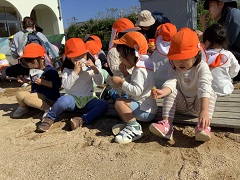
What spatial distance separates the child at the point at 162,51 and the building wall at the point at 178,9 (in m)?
6.29

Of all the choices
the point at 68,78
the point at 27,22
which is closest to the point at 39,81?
the point at 68,78

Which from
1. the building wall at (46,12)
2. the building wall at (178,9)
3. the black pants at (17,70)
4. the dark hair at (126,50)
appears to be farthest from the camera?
the building wall at (46,12)

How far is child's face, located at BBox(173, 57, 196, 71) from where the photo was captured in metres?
2.19

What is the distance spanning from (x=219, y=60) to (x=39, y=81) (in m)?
1.98

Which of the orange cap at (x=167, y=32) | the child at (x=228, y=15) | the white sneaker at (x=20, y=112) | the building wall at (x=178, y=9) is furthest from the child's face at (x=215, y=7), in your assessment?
the building wall at (x=178, y=9)

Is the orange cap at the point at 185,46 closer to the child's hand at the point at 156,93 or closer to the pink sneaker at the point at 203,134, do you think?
the child's hand at the point at 156,93

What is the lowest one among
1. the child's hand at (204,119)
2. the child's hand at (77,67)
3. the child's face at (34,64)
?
the child's hand at (204,119)

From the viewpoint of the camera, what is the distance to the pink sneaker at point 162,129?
2.14m

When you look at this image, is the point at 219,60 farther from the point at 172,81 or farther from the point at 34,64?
the point at 34,64

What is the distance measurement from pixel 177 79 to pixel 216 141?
0.62m

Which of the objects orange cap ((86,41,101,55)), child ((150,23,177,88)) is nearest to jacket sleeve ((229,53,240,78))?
child ((150,23,177,88))

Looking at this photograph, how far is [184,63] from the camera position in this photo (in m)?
2.21

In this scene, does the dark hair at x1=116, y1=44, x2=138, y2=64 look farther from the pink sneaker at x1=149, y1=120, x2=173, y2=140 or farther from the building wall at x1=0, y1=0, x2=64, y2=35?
the building wall at x1=0, y1=0, x2=64, y2=35

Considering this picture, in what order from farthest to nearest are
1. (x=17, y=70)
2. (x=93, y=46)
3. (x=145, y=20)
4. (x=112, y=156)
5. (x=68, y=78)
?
(x=17, y=70) → (x=93, y=46) → (x=145, y=20) → (x=68, y=78) → (x=112, y=156)
